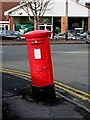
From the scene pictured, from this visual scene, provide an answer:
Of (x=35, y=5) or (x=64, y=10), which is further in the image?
(x=64, y=10)

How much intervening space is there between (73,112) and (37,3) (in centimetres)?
4016

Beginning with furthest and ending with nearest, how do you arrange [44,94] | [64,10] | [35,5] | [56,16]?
[56,16] < [64,10] < [35,5] < [44,94]

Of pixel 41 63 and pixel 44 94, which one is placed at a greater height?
pixel 41 63

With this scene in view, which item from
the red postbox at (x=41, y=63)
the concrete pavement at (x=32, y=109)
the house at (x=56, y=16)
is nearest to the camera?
the concrete pavement at (x=32, y=109)

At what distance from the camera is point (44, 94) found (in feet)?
24.0

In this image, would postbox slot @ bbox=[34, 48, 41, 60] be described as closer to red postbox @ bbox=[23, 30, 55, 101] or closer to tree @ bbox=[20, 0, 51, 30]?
red postbox @ bbox=[23, 30, 55, 101]

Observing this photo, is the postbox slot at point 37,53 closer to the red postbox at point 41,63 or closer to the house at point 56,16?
the red postbox at point 41,63

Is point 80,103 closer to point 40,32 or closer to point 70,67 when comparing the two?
point 40,32

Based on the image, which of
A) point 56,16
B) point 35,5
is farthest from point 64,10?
point 35,5

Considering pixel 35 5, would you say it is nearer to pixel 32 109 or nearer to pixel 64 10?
pixel 64 10

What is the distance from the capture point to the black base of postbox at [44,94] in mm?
7309

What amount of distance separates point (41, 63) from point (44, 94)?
2.10 ft

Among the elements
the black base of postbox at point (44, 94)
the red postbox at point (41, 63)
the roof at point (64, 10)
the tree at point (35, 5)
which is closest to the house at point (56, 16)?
the roof at point (64, 10)

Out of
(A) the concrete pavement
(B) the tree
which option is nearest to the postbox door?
(A) the concrete pavement
